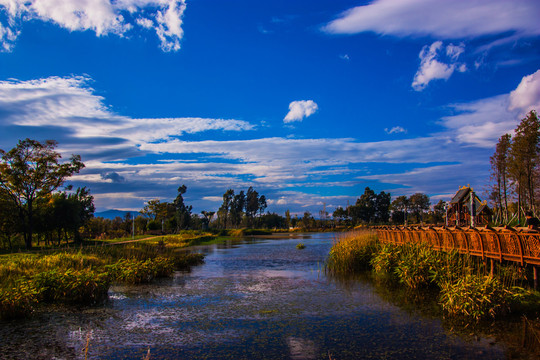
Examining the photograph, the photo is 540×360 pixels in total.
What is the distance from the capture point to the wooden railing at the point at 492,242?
10.2 meters

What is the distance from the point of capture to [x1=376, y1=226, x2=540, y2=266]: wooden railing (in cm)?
1017

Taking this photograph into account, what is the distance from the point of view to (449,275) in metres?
12.2

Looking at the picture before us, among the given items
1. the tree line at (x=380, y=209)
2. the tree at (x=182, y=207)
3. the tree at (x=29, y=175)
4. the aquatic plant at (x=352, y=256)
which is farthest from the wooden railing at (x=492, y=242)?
the tree line at (x=380, y=209)

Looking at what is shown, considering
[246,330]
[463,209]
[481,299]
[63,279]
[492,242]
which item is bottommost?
[246,330]

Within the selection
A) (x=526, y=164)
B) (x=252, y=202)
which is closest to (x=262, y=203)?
(x=252, y=202)

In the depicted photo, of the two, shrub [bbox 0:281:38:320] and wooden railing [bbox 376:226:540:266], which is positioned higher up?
wooden railing [bbox 376:226:540:266]

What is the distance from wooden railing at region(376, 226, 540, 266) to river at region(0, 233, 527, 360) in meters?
3.21

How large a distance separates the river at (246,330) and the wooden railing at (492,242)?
3208 millimetres

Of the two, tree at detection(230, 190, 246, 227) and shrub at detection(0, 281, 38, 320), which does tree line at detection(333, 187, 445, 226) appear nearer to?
tree at detection(230, 190, 246, 227)

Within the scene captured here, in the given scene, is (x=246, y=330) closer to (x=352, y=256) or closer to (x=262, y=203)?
(x=352, y=256)

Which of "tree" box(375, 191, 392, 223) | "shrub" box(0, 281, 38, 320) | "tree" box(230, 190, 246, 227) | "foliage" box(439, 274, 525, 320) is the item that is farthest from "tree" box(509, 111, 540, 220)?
"tree" box(230, 190, 246, 227)

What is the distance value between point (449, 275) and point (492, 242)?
1.76 meters

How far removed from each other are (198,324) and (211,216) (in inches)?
3474

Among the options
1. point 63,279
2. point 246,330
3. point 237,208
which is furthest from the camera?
point 237,208
